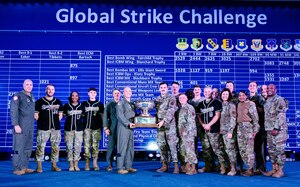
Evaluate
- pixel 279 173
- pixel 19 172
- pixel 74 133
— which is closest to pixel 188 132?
pixel 279 173

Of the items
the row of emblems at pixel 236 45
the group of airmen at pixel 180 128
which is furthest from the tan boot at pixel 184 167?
the row of emblems at pixel 236 45

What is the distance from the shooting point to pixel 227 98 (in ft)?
17.0

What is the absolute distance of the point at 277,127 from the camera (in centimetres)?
484

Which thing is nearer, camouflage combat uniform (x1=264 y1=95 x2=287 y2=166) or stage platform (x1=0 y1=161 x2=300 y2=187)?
stage platform (x1=0 y1=161 x2=300 y2=187)

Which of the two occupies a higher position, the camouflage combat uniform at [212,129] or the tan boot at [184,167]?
the camouflage combat uniform at [212,129]

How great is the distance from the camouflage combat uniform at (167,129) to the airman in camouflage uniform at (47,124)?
168cm

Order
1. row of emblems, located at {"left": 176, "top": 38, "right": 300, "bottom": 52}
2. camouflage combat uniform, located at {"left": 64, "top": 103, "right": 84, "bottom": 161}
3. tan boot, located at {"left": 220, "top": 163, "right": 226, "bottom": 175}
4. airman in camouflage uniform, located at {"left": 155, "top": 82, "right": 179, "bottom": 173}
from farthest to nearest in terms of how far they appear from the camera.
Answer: row of emblems, located at {"left": 176, "top": 38, "right": 300, "bottom": 52} → camouflage combat uniform, located at {"left": 64, "top": 103, "right": 84, "bottom": 161} → airman in camouflage uniform, located at {"left": 155, "top": 82, "right": 179, "bottom": 173} → tan boot, located at {"left": 220, "top": 163, "right": 226, "bottom": 175}

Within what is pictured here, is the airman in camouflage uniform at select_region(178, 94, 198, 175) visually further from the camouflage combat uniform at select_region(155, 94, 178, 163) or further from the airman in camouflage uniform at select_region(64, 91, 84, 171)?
the airman in camouflage uniform at select_region(64, 91, 84, 171)

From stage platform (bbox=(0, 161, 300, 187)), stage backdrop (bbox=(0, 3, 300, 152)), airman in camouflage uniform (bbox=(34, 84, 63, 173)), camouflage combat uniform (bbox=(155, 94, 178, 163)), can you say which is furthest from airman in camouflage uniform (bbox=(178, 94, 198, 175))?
airman in camouflage uniform (bbox=(34, 84, 63, 173))

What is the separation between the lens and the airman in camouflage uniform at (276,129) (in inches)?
192

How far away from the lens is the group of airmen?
4.96 meters

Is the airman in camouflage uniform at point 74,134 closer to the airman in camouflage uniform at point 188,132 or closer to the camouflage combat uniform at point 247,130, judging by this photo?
the airman in camouflage uniform at point 188,132
